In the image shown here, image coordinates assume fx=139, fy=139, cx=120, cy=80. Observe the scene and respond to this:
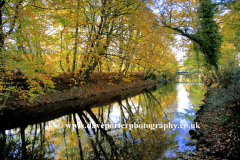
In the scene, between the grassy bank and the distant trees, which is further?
the grassy bank

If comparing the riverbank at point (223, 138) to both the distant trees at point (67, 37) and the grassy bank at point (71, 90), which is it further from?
the grassy bank at point (71, 90)

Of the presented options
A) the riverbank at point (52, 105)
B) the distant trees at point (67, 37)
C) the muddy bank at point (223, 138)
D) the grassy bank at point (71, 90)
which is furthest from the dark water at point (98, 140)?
the grassy bank at point (71, 90)

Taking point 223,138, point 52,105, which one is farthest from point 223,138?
point 52,105

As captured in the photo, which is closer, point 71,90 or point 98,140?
point 98,140

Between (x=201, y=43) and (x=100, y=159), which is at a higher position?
(x=201, y=43)

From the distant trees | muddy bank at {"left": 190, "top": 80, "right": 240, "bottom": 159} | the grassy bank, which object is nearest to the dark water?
muddy bank at {"left": 190, "top": 80, "right": 240, "bottom": 159}

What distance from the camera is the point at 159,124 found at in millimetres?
6664

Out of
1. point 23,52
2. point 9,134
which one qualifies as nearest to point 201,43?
point 23,52

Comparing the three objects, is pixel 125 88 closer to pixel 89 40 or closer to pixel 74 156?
pixel 89 40

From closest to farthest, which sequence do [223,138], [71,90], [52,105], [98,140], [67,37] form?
[223,138] → [98,140] → [52,105] → [67,37] → [71,90]

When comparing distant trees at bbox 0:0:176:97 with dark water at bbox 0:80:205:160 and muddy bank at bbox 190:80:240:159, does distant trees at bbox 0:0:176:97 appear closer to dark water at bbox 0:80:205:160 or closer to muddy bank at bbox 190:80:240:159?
dark water at bbox 0:80:205:160

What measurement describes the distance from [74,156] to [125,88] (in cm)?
1704

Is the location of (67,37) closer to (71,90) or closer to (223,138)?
(71,90)

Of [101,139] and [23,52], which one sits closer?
[101,139]
